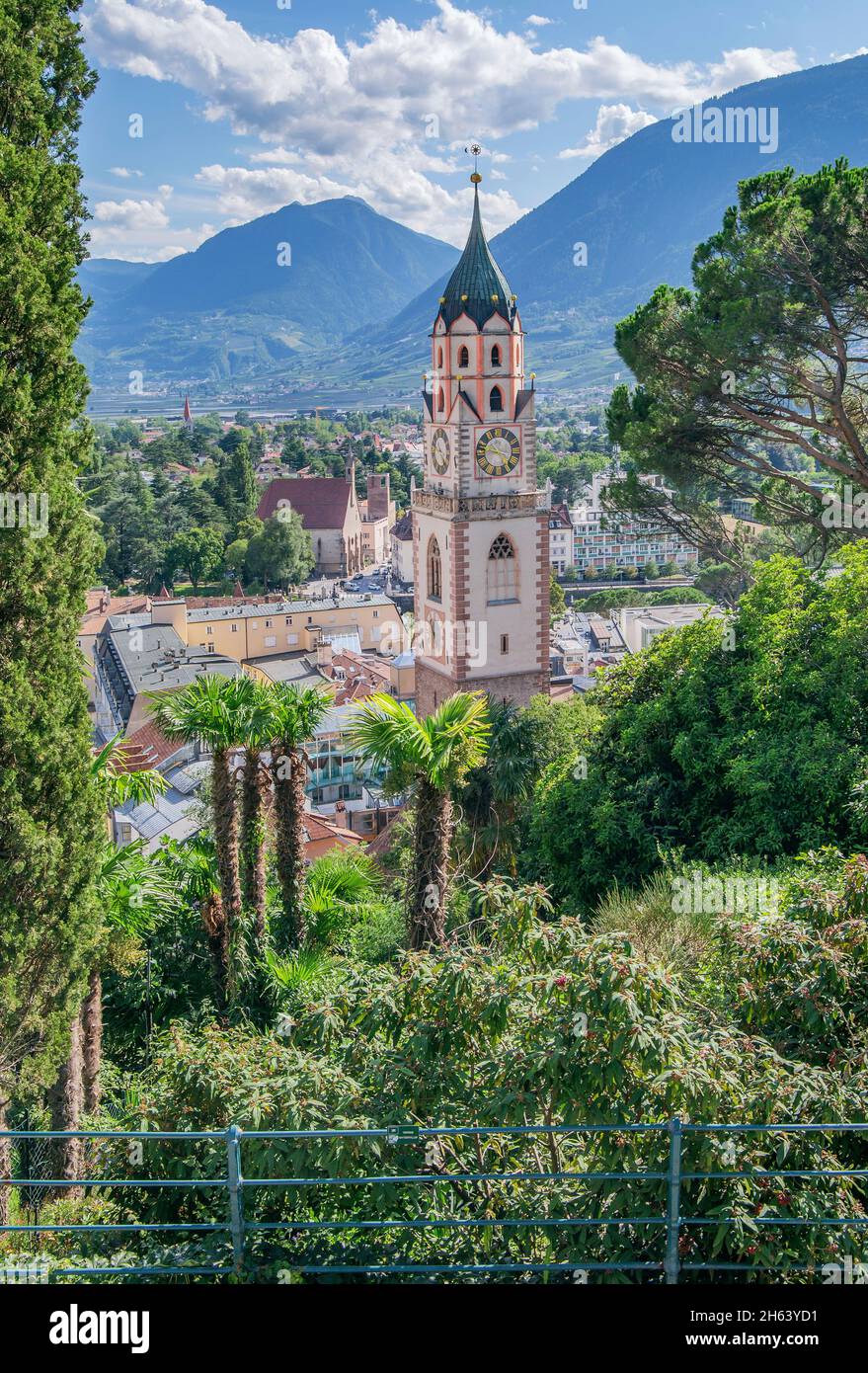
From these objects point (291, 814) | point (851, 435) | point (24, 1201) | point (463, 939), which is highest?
point (851, 435)

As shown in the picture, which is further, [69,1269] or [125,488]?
[125,488]

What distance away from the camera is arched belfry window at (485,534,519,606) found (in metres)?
25.9

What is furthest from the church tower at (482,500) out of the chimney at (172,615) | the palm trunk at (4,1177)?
the chimney at (172,615)

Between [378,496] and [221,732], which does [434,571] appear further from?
[378,496]

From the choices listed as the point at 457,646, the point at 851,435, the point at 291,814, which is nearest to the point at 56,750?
the point at 291,814

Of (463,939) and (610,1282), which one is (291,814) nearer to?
(463,939)

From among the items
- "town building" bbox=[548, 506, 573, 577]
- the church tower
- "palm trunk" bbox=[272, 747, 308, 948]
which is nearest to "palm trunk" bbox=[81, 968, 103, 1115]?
"palm trunk" bbox=[272, 747, 308, 948]

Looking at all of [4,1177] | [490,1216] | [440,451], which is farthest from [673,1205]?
[440,451]

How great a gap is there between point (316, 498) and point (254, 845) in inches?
3382

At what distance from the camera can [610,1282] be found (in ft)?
18.9

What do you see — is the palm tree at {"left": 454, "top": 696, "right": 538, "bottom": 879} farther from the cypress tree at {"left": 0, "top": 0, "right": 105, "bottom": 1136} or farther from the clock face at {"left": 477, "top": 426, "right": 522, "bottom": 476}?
the cypress tree at {"left": 0, "top": 0, "right": 105, "bottom": 1136}

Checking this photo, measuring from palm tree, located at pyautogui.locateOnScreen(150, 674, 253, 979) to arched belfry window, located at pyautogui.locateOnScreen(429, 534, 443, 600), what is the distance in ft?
45.7

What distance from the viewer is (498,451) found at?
83.3ft

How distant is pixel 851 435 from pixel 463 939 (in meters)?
10.4
